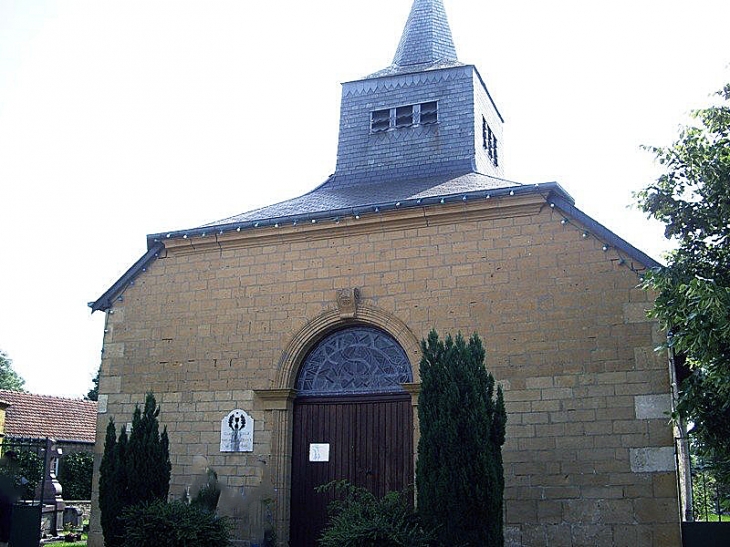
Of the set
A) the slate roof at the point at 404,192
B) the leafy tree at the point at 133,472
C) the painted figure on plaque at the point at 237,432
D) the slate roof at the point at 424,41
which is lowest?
the leafy tree at the point at 133,472

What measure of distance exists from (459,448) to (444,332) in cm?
272

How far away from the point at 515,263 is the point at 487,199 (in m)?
1.00

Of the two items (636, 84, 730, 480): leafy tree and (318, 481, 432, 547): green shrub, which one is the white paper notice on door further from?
(636, 84, 730, 480): leafy tree

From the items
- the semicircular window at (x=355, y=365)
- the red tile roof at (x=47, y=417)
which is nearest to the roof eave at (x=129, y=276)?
the semicircular window at (x=355, y=365)

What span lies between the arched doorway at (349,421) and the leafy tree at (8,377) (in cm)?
4953

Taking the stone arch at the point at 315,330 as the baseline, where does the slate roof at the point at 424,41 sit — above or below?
above

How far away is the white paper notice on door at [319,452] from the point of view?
12.0m

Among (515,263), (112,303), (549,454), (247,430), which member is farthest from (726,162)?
(112,303)

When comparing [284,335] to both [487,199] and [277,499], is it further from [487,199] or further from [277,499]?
[487,199]

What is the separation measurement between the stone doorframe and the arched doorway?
0.15 metres

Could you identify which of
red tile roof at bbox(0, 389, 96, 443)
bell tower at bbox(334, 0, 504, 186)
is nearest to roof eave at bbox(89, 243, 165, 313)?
bell tower at bbox(334, 0, 504, 186)

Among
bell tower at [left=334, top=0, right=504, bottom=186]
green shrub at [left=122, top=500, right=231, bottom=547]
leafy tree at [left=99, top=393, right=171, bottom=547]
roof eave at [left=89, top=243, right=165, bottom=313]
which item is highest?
bell tower at [left=334, top=0, right=504, bottom=186]

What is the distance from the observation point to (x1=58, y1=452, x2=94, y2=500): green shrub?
1000 inches

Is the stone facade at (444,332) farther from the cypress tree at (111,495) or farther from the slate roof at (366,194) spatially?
the cypress tree at (111,495)
